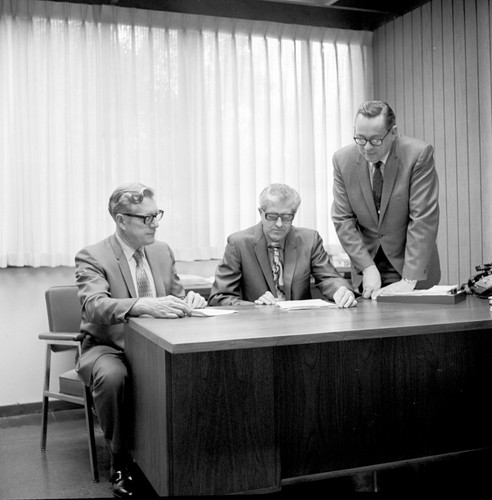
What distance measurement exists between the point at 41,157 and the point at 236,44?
1.67 metres

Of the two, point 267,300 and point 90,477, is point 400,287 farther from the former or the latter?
point 90,477

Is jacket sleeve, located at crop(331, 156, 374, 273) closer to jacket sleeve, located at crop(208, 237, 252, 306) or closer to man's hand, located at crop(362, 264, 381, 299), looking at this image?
man's hand, located at crop(362, 264, 381, 299)

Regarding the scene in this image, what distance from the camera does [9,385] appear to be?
176 inches

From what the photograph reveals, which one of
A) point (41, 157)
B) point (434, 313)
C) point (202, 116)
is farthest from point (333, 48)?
point (434, 313)

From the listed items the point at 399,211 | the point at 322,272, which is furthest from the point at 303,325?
the point at 399,211

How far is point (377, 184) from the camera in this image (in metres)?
3.29

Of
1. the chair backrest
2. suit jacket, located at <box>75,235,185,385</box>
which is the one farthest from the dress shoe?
the chair backrest

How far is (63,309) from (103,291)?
1063 mm

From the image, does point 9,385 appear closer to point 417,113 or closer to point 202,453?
point 202,453

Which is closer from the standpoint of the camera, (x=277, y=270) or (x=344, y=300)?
(x=344, y=300)

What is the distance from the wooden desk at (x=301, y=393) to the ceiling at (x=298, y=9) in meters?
2.94

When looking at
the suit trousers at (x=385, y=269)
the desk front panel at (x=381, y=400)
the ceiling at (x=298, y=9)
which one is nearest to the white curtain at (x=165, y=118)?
the ceiling at (x=298, y=9)

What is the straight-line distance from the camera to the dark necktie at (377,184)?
3274 millimetres

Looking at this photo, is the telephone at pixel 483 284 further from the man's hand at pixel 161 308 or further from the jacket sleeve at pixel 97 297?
the jacket sleeve at pixel 97 297
